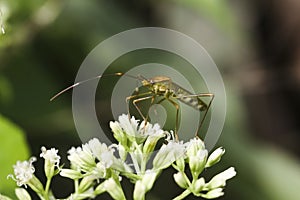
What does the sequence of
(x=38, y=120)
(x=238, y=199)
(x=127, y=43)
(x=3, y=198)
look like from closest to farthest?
(x=3, y=198) < (x=38, y=120) < (x=238, y=199) < (x=127, y=43)

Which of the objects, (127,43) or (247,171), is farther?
(127,43)

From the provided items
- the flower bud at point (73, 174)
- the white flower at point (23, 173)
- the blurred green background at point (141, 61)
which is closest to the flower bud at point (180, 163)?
the flower bud at point (73, 174)

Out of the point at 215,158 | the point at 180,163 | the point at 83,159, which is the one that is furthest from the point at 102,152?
the point at 215,158

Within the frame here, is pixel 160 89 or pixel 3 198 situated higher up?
pixel 160 89

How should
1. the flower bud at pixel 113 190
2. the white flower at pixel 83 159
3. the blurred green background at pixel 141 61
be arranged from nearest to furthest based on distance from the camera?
the flower bud at pixel 113 190 → the white flower at pixel 83 159 → the blurred green background at pixel 141 61

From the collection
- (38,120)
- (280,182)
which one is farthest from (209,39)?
(38,120)

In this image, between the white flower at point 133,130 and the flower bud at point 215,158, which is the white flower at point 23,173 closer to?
the white flower at point 133,130

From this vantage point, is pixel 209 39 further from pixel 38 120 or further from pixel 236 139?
pixel 38 120

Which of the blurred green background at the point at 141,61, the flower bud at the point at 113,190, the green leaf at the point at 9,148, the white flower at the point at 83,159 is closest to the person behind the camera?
the flower bud at the point at 113,190
